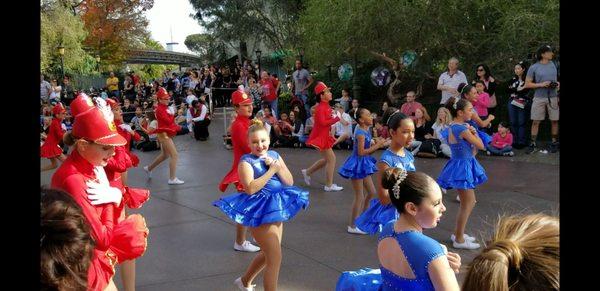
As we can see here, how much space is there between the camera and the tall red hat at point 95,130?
3.83m

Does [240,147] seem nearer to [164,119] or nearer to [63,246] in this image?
[164,119]

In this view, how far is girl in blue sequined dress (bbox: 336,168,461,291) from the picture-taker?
285 cm

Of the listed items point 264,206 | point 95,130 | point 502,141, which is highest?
point 95,130

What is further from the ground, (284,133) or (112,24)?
(112,24)

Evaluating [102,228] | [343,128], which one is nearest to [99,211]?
[102,228]

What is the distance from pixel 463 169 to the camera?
664 cm

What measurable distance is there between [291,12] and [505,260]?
27.7m

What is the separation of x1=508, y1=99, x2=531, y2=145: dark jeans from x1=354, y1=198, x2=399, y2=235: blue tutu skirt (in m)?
8.39

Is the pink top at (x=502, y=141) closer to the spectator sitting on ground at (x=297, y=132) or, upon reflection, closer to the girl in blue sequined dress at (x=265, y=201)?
the spectator sitting on ground at (x=297, y=132)

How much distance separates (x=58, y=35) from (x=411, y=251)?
1231 inches

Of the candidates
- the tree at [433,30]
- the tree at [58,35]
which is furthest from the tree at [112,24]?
the tree at [433,30]

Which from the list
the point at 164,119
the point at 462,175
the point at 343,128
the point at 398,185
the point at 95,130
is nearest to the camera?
the point at 398,185
